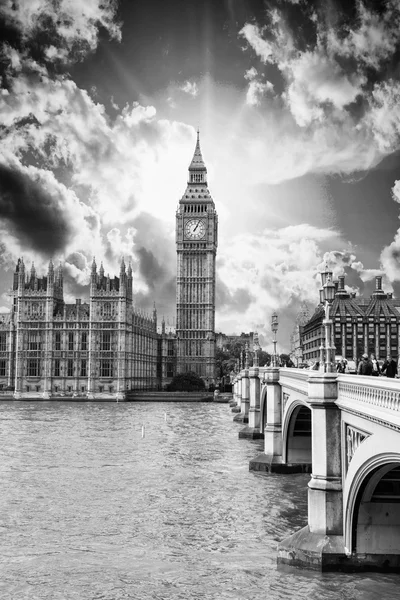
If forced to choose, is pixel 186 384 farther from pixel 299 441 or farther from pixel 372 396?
pixel 372 396

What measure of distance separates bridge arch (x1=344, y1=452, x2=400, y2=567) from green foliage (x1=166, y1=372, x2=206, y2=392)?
122 metres

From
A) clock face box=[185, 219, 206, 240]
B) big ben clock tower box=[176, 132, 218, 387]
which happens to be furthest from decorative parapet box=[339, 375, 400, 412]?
clock face box=[185, 219, 206, 240]

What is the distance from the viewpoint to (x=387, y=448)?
50.5ft

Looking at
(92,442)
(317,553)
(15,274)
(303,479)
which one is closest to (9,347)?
(15,274)

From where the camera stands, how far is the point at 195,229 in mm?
161750

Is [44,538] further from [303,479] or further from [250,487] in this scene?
[303,479]

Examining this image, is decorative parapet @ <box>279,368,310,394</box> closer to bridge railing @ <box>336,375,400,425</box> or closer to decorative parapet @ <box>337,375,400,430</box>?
bridge railing @ <box>336,375,400,425</box>

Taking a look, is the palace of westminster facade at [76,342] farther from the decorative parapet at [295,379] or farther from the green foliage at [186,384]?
the decorative parapet at [295,379]

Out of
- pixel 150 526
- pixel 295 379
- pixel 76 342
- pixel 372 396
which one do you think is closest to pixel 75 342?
pixel 76 342

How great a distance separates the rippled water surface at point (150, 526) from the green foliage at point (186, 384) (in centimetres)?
8777

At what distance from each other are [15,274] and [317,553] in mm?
131366

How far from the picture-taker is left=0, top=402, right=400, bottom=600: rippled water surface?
67.6 ft

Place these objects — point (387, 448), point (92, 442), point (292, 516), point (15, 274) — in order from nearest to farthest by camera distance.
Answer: point (387, 448), point (292, 516), point (92, 442), point (15, 274)

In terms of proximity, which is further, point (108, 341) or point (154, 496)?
point (108, 341)
